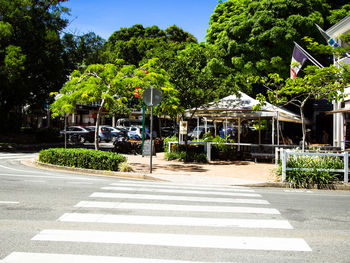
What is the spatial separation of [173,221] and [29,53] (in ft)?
77.5

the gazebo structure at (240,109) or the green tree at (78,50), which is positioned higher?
the green tree at (78,50)

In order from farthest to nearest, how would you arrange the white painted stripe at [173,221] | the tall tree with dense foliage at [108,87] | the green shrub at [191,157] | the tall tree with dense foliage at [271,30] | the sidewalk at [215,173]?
the tall tree with dense foliage at [271,30], the green shrub at [191,157], the tall tree with dense foliage at [108,87], the sidewalk at [215,173], the white painted stripe at [173,221]

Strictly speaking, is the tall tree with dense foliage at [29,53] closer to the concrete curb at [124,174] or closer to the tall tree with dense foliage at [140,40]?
the concrete curb at [124,174]

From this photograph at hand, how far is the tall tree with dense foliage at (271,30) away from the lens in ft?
75.9

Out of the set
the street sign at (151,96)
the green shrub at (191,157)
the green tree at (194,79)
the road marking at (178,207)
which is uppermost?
the green tree at (194,79)

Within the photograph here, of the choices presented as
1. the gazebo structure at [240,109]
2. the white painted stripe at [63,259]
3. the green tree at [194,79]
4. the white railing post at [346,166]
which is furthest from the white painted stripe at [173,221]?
the green tree at [194,79]

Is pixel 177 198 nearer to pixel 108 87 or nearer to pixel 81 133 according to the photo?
pixel 108 87

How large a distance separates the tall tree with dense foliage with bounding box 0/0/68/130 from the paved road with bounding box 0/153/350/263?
1691 centimetres

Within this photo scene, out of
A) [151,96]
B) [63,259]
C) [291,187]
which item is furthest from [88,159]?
[63,259]

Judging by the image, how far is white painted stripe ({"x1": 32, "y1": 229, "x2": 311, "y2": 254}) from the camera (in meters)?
4.86

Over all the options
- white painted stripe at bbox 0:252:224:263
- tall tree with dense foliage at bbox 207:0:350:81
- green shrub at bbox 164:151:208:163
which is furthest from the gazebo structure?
white painted stripe at bbox 0:252:224:263

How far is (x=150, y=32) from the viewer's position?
167 feet

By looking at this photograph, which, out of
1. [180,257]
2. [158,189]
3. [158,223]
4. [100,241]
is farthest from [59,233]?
[158,189]

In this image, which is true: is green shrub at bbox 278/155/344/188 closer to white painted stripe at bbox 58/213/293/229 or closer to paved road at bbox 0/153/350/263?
paved road at bbox 0/153/350/263
